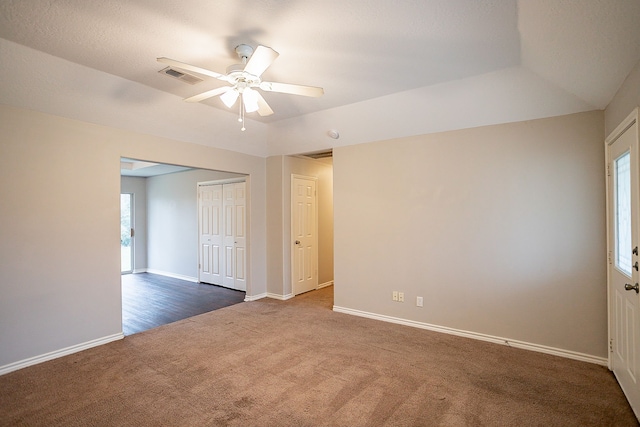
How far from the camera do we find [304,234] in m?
5.68

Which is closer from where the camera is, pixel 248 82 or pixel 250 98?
pixel 248 82

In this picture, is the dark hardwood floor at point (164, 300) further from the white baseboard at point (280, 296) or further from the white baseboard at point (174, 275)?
the white baseboard at point (280, 296)

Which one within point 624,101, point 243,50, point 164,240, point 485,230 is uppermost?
point 243,50

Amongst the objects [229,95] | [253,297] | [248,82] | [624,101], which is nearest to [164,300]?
[253,297]

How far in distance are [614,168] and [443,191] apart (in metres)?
1.51

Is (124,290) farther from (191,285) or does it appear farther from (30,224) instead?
A: (30,224)

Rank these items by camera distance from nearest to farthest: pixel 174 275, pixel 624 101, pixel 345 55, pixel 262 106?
pixel 624 101, pixel 345 55, pixel 262 106, pixel 174 275

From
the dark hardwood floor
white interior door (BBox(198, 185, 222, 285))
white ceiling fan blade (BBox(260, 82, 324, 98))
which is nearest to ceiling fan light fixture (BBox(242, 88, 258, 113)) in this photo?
white ceiling fan blade (BBox(260, 82, 324, 98))

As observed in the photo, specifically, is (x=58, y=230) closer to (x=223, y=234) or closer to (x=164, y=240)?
(x=223, y=234)

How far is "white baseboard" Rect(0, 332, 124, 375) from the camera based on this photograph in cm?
287

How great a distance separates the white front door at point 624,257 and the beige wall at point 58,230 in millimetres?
4523

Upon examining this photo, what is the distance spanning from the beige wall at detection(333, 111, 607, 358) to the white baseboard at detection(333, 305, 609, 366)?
4cm

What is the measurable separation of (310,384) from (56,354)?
251 cm

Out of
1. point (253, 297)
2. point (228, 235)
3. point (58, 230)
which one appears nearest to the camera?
point (58, 230)
